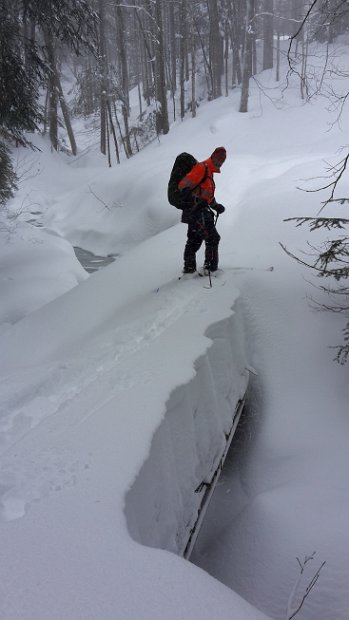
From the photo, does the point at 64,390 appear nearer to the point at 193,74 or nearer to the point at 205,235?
the point at 205,235

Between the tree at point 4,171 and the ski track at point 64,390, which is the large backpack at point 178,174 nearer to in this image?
the ski track at point 64,390

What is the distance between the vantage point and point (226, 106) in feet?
79.9

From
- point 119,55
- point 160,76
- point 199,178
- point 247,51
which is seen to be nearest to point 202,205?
point 199,178

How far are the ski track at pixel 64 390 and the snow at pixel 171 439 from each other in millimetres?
17

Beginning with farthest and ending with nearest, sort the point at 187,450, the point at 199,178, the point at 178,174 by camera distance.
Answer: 1. the point at 178,174
2. the point at 199,178
3. the point at 187,450

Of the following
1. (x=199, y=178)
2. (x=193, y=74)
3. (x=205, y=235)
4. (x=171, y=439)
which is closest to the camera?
(x=171, y=439)

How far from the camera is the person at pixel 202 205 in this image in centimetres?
548

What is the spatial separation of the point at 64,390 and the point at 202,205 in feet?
10.9

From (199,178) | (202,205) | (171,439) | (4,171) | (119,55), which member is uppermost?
(119,55)

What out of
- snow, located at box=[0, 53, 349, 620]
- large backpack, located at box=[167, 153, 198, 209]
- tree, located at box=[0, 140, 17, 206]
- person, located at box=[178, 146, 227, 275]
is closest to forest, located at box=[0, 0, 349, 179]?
tree, located at box=[0, 140, 17, 206]

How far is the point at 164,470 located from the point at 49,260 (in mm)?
8721

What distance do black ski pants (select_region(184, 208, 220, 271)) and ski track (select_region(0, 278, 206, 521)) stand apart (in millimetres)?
473

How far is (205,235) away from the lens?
5.83 meters

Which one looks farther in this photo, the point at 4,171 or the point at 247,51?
the point at 247,51
